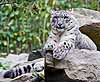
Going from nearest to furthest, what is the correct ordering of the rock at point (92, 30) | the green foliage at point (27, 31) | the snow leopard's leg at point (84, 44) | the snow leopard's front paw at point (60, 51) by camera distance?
the snow leopard's front paw at point (60, 51)
the snow leopard's leg at point (84, 44)
the rock at point (92, 30)
the green foliage at point (27, 31)

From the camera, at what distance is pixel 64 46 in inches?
122

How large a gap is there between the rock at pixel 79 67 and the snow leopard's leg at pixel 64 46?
0.25 feet

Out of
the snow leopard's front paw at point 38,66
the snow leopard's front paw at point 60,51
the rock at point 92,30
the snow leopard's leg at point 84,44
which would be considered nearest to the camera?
the snow leopard's front paw at point 60,51

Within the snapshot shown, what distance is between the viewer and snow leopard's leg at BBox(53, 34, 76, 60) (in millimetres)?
3090

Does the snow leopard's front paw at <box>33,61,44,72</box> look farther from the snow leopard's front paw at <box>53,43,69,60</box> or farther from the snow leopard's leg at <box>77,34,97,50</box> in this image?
the snow leopard's front paw at <box>53,43,69,60</box>

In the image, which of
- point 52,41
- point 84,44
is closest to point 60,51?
point 52,41

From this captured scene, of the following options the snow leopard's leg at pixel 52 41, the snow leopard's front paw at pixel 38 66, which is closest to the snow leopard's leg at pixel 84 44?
the snow leopard's leg at pixel 52 41

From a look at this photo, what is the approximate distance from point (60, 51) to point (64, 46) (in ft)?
0.18

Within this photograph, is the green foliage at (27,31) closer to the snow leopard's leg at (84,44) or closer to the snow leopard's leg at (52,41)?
the snow leopard's leg at (84,44)

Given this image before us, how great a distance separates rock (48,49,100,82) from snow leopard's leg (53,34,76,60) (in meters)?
0.08

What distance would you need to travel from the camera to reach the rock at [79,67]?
10.3ft

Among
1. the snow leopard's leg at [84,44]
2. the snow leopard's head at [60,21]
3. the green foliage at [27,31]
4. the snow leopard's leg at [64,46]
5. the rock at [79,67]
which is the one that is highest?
the snow leopard's head at [60,21]

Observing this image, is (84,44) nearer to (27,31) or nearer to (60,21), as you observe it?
(60,21)

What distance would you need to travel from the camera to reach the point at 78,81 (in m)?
3.14
